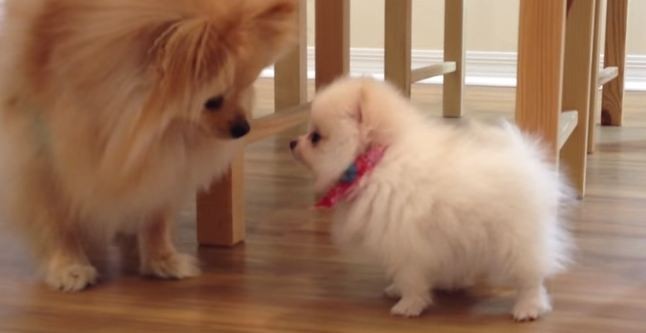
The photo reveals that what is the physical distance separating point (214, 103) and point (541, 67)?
20.5 inches

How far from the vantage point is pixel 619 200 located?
6.38 feet

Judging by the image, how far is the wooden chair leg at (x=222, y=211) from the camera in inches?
Answer: 64.1

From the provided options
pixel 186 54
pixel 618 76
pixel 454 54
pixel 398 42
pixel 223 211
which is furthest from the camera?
pixel 454 54

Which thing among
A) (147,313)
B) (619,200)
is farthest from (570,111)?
(147,313)

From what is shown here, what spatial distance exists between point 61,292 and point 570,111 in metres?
1.13

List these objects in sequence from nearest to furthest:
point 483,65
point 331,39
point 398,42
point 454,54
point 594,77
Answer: point 331,39 < point 594,77 < point 398,42 < point 454,54 < point 483,65

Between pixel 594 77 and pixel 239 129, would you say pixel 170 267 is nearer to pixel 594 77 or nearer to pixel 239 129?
pixel 239 129

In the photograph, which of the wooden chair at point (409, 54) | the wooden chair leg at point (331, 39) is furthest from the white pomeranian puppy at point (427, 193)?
the wooden chair at point (409, 54)

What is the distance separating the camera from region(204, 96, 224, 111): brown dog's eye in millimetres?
1245

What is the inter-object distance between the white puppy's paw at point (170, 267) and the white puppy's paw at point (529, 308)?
21.0 inches

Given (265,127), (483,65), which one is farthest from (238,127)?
(483,65)

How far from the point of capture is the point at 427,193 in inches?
46.9

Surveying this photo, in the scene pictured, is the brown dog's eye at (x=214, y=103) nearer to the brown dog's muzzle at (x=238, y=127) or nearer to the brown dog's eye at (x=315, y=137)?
the brown dog's muzzle at (x=238, y=127)

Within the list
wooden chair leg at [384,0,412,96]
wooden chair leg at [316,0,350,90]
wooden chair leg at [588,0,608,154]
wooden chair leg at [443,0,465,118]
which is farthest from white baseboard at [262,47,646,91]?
wooden chair leg at [316,0,350,90]
